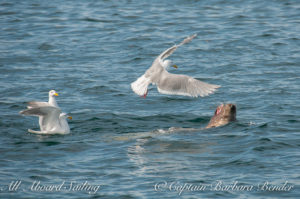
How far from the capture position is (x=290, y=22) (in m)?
21.5

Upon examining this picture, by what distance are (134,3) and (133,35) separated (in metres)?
5.27

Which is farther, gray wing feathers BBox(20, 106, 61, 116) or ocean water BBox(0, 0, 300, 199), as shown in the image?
gray wing feathers BBox(20, 106, 61, 116)

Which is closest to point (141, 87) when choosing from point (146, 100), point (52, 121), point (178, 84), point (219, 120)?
point (178, 84)

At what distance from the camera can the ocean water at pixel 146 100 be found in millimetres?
8695

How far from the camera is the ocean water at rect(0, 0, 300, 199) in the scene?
8695mm

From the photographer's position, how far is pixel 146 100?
47.3 ft

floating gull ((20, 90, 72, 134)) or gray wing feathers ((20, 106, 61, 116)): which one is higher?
gray wing feathers ((20, 106, 61, 116))

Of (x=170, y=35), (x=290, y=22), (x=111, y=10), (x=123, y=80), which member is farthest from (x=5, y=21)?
(x=290, y=22)

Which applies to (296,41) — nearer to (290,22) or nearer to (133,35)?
(290,22)

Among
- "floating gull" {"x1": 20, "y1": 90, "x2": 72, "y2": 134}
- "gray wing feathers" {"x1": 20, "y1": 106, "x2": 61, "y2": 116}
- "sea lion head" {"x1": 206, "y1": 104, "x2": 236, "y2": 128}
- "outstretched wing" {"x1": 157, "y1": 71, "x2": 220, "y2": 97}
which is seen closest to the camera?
"gray wing feathers" {"x1": 20, "y1": 106, "x2": 61, "y2": 116}

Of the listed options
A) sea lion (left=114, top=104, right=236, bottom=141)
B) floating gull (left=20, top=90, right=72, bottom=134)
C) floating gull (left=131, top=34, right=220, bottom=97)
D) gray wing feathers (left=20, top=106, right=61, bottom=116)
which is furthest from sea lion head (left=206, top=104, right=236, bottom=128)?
gray wing feathers (left=20, top=106, right=61, bottom=116)

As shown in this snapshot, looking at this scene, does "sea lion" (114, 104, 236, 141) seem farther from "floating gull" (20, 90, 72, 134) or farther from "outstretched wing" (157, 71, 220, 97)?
"floating gull" (20, 90, 72, 134)

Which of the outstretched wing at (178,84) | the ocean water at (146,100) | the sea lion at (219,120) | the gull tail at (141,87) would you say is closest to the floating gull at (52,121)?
the ocean water at (146,100)

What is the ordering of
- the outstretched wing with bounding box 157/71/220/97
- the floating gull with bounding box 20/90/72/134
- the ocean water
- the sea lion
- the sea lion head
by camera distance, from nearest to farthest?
the ocean water, the floating gull with bounding box 20/90/72/134, the outstretched wing with bounding box 157/71/220/97, the sea lion, the sea lion head
